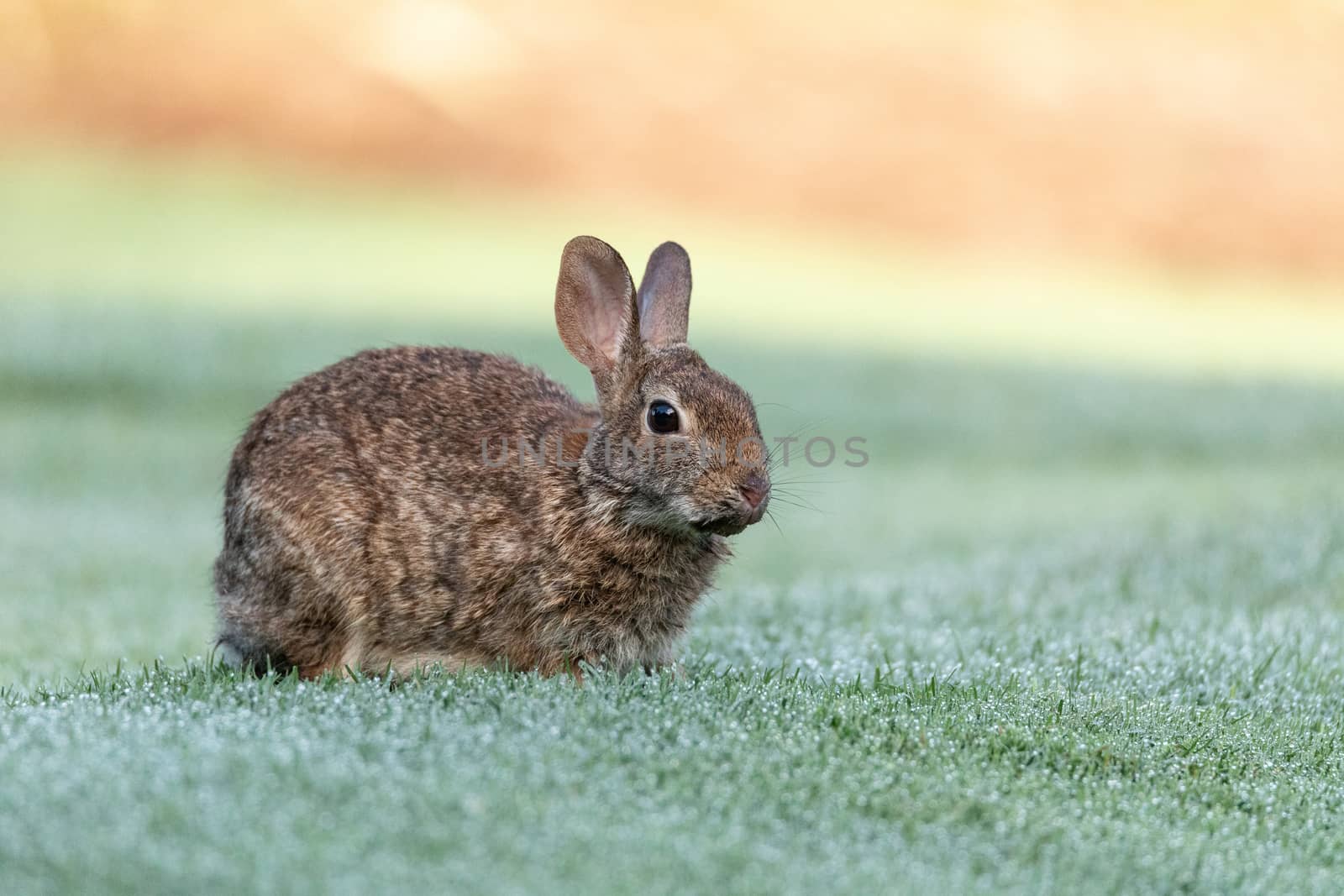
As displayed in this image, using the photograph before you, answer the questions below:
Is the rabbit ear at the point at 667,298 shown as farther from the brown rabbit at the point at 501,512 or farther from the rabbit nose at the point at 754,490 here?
the rabbit nose at the point at 754,490

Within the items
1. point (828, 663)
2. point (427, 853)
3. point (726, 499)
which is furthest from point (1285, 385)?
point (427, 853)

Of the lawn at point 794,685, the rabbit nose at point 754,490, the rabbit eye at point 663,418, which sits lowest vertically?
the lawn at point 794,685

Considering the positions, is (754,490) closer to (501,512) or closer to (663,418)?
(663,418)

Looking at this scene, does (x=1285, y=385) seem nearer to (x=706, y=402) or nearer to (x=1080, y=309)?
(x=1080, y=309)

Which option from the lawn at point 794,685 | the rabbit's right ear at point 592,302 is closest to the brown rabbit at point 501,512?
the rabbit's right ear at point 592,302

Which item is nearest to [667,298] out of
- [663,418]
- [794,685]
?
[663,418]
